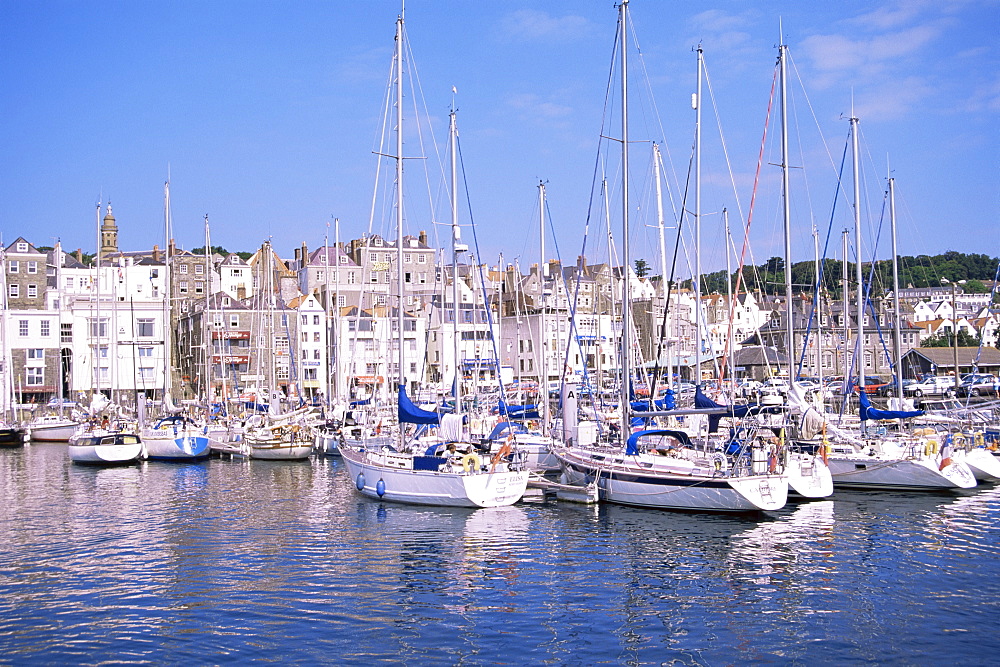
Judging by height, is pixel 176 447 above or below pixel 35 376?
below

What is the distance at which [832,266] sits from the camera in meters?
158

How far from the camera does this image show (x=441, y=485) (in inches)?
1265

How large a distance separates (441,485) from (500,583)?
370 inches

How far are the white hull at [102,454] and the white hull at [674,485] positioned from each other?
27891 mm

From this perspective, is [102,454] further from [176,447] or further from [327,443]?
[327,443]

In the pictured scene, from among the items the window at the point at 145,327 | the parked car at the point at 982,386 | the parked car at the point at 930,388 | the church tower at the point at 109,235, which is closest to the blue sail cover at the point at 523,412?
the parked car at the point at 930,388

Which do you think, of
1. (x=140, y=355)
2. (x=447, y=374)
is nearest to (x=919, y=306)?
(x=447, y=374)

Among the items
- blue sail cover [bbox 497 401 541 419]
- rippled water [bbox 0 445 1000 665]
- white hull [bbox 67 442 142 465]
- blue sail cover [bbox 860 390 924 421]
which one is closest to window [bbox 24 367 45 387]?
white hull [bbox 67 442 142 465]

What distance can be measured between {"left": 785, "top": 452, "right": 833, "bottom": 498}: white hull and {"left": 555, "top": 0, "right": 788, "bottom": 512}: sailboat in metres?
1.90

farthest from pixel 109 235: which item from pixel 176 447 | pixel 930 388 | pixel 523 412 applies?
pixel 930 388

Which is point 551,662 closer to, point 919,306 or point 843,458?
→ point 843,458

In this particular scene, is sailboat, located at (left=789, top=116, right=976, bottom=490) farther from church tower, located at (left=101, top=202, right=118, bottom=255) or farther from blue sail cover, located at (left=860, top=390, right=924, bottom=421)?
church tower, located at (left=101, top=202, right=118, bottom=255)

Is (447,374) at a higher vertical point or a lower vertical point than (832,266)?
lower

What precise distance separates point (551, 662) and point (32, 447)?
57.0 metres
